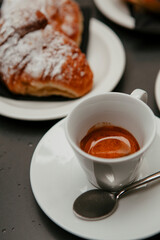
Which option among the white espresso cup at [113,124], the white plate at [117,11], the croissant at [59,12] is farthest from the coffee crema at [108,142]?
the white plate at [117,11]

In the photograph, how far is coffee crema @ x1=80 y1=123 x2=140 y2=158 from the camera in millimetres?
739

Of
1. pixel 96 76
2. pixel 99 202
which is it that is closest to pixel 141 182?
pixel 99 202

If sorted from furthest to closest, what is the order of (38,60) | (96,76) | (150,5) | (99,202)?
1. (150,5)
2. (96,76)
3. (38,60)
4. (99,202)

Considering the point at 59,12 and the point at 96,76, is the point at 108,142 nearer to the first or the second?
the point at 96,76

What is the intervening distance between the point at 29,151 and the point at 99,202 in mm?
373

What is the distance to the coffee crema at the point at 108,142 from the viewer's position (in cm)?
74

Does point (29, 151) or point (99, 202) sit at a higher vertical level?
point (99, 202)

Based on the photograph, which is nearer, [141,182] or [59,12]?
[141,182]

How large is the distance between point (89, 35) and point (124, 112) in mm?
699

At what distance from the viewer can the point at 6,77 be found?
44.0 inches

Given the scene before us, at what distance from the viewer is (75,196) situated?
74 cm

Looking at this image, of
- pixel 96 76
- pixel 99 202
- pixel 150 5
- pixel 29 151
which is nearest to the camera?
pixel 99 202

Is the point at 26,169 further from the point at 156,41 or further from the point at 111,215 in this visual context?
the point at 156,41

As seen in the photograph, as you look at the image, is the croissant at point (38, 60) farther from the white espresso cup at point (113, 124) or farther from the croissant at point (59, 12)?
the white espresso cup at point (113, 124)
